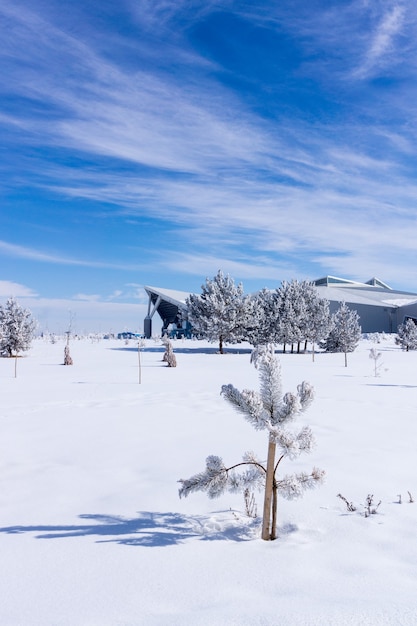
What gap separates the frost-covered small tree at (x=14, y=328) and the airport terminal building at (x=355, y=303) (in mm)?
17824

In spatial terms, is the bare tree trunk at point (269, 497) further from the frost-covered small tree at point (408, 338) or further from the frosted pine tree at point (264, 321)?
the frost-covered small tree at point (408, 338)

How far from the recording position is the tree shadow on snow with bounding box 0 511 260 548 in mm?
3617

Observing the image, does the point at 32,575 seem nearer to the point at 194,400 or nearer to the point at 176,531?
the point at 176,531

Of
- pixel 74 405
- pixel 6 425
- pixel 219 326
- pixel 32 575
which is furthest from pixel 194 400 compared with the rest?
pixel 219 326

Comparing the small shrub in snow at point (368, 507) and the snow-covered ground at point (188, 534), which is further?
the small shrub in snow at point (368, 507)

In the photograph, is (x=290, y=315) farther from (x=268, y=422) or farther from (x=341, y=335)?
(x=268, y=422)

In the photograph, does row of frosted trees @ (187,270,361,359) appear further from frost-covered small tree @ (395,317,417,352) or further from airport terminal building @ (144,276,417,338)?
airport terminal building @ (144,276,417,338)

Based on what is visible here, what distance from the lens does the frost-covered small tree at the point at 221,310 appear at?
34625mm

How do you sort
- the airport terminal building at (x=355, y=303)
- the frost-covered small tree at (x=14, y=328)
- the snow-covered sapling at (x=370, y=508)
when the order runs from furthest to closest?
the airport terminal building at (x=355, y=303), the frost-covered small tree at (x=14, y=328), the snow-covered sapling at (x=370, y=508)

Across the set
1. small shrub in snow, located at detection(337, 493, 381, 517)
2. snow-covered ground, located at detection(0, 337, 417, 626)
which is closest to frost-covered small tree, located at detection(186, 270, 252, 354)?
snow-covered ground, located at detection(0, 337, 417, 626)

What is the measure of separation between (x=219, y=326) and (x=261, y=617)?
32.3 metres

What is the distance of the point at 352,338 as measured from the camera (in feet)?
111

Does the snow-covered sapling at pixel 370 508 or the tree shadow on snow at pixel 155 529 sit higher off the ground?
the snow-covered sapling at pixel 370 508

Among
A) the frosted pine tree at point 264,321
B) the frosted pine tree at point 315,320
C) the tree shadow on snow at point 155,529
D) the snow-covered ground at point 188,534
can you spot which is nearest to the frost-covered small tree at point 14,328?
the frosted pine tree at point 264,321
